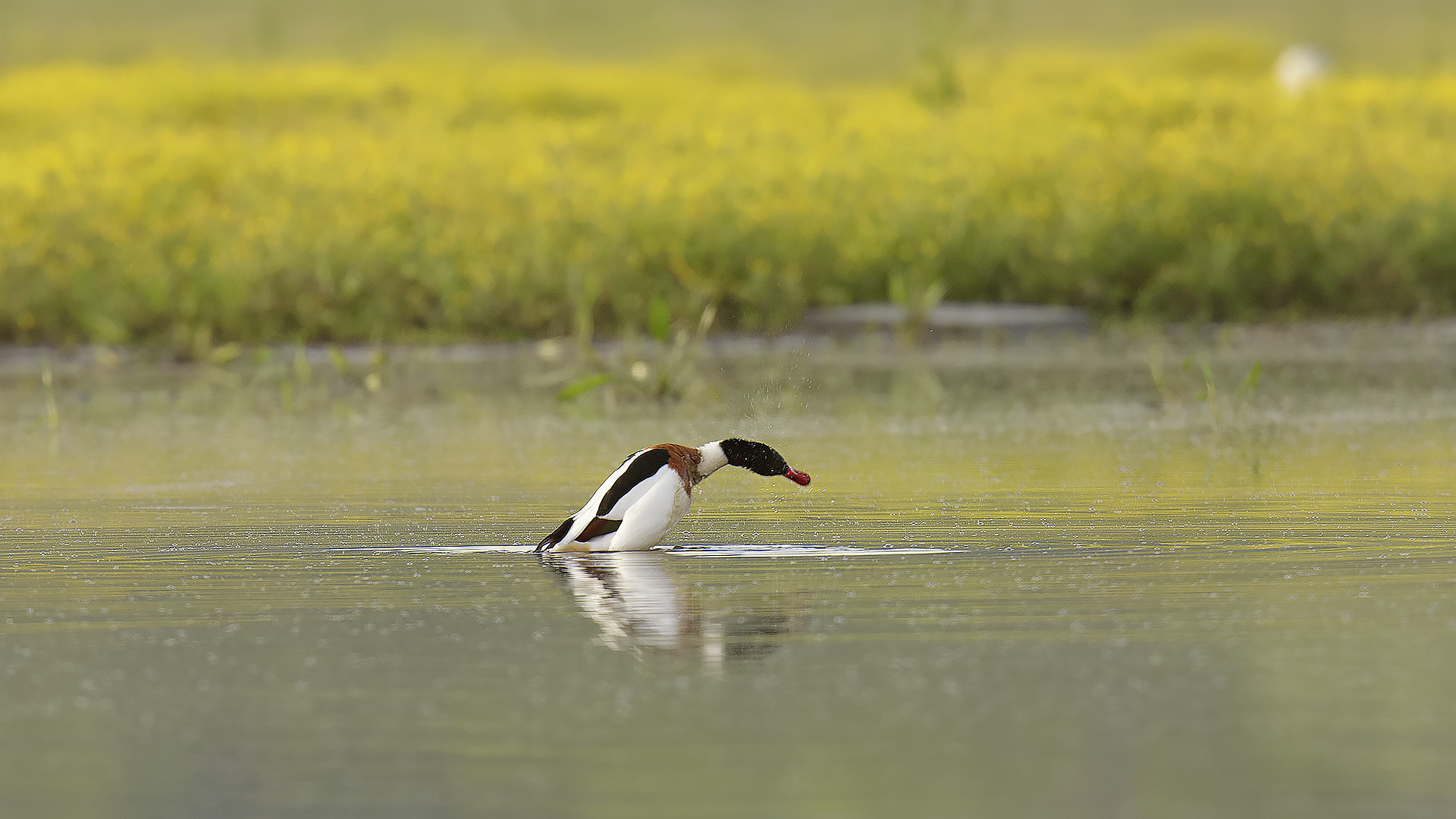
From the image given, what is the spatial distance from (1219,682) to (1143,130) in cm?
2212

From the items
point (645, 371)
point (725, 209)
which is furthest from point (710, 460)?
point (725, 209)

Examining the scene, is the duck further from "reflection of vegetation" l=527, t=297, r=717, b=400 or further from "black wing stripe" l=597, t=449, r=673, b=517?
"reflection of vegetation" l=527, t=297, r=717, b=400

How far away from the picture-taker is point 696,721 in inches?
221

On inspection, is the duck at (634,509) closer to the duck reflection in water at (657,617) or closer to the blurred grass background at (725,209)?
the duck reflection in water at (657,617)

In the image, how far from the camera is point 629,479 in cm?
882

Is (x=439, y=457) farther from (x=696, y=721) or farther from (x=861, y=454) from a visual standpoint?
(x=696, y=721)

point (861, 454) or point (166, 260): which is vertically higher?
point (166, 260)

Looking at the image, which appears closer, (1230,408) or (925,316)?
(1230,408)

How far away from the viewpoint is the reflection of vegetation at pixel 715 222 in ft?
66.6

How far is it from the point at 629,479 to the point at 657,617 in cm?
166

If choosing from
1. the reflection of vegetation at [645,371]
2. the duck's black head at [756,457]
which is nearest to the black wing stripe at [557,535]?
the duck's black head at [756,457]

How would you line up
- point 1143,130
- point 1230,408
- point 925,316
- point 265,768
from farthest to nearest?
1. point 1143,130
2. point 925,316
3. point 1230,408
4. point 265,768

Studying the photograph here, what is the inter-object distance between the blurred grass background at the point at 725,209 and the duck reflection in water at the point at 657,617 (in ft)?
26.3

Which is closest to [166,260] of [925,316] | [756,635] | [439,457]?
[925,316]
